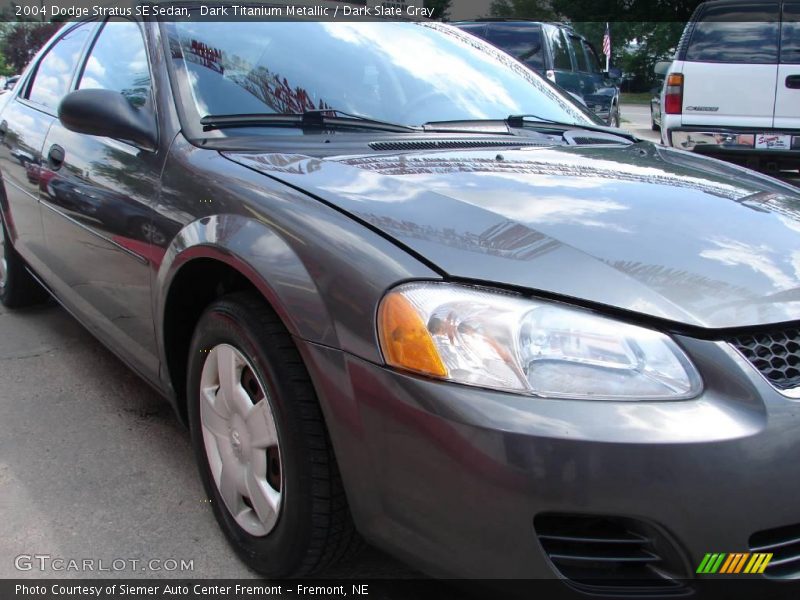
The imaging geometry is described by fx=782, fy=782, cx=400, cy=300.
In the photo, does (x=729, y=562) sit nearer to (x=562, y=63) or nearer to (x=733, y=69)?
(x=733, y=69)

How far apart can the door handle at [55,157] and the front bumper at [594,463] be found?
→ 206cm

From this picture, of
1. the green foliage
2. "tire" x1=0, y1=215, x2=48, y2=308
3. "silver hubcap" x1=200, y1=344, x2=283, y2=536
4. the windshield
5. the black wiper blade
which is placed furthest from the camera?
the green foliage

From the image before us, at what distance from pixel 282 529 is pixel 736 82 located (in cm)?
665

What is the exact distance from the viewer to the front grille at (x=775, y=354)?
1437 mm

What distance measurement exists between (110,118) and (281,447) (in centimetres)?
120

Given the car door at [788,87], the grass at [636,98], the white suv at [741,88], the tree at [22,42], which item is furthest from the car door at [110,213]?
the grass at [636,98]

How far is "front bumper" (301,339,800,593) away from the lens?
1.33m

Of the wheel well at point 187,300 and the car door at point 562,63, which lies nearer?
the wheel well at point 187,300

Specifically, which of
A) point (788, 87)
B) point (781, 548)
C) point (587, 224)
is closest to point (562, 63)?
point (788, 87)

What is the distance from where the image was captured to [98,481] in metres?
2.51

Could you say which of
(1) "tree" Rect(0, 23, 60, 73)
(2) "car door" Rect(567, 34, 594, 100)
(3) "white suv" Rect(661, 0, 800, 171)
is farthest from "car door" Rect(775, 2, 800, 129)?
(1) "tree" Rect(0, 23, 60, 73)

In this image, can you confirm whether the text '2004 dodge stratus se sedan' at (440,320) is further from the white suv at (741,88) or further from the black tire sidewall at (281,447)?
the white suv at (741,88)

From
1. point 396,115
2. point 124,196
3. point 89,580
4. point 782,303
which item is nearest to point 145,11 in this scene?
point 124,196

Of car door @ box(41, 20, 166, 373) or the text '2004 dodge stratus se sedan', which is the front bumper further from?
car door @ box(41, 20, 166, 373)
